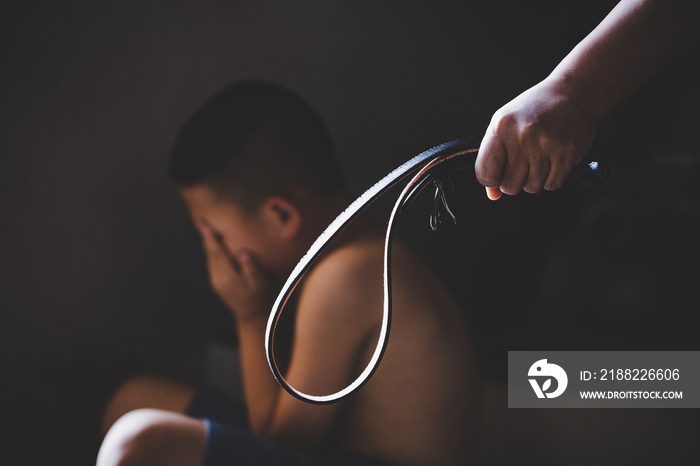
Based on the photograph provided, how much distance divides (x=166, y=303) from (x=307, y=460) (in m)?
0.22

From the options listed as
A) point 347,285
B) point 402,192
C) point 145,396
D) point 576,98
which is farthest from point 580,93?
point 145,396

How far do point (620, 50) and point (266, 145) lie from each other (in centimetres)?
31

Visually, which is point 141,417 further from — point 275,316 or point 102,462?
point 275,316

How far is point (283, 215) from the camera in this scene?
49 centimetres

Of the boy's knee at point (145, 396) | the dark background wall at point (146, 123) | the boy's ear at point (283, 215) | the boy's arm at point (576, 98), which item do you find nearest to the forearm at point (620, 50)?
the boy's arm at point (576, 98)

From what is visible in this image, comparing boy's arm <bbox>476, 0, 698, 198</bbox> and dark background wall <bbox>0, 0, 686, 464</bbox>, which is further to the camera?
dark background wall <bbox>0, 0, 686, 464</bbox>

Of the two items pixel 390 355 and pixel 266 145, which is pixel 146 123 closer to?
pixel 266 145

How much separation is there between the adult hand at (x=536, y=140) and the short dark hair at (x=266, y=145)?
0.79 ft

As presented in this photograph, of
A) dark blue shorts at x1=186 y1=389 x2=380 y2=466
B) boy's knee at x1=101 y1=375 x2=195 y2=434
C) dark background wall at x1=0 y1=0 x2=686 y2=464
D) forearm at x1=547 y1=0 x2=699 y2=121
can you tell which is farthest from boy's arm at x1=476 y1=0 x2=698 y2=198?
boy's knee at x1=101 y1=375 x2=195 y2=434

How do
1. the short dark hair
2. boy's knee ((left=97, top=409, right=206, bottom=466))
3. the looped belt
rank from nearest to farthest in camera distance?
the looped belt, boy's knee ((left=97, top=409, right=206, bottom=466)), the short dark hair

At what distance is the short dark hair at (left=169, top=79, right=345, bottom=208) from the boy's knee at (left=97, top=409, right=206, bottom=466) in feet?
0.68

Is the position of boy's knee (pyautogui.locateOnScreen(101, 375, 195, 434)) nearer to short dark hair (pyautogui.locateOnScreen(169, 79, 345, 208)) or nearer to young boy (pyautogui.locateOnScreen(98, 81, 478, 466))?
young boy (pyautogui.locateOnScreen(98, 81, 478, 466))

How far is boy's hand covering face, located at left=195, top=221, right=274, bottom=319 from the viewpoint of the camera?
0.49 m

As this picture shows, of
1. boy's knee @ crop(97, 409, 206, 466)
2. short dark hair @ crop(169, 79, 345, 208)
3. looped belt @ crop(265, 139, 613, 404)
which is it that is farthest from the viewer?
short dark hair @ crop(169, 79, 345, 208)
